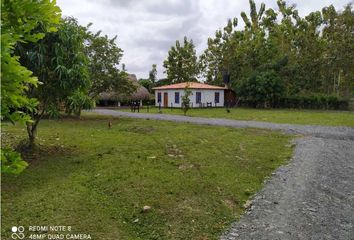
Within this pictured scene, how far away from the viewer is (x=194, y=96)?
116ft

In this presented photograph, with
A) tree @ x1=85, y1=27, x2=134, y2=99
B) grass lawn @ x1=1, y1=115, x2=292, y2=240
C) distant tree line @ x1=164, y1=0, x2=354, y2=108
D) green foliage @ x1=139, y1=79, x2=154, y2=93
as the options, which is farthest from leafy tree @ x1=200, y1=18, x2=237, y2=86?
grass lawn @ x1=1, y1=115, x2=292, y2=240

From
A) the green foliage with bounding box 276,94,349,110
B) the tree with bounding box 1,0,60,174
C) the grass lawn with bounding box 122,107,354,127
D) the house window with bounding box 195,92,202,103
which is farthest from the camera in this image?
the house window with bounding box 195,92,202,103

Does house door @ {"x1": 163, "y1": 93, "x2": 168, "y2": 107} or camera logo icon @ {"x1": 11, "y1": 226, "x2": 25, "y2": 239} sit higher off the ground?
house door @ {"x1": 163, "y1": 93, "x2": 168, "y2": 107}

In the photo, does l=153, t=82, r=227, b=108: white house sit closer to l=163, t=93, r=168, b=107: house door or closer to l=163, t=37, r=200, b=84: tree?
l=163, t=93, r=168, b=107: house door

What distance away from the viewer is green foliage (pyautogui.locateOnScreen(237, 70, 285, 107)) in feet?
106

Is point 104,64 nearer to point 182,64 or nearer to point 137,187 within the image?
point 137,187

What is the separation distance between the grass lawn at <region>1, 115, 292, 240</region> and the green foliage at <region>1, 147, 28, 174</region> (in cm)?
186

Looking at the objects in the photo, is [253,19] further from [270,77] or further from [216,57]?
[270,77]

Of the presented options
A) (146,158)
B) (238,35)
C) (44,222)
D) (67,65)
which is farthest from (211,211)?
(238,35)

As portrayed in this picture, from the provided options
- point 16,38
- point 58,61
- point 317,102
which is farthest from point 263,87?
point 16,38

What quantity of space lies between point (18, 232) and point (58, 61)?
462cm

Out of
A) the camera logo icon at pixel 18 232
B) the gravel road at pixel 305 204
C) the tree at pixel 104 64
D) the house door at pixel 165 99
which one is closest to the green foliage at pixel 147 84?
the house door at pixel 165 99

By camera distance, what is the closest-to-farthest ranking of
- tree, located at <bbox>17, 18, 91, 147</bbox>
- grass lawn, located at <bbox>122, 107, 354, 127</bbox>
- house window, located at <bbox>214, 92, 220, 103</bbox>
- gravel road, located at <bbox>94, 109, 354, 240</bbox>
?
gravel road, located at <bbox>94, 109, 354, 240</bbox>
tree, located at <bbox>17, 18, 91, 147</bbox>
grass lawn, located at <bbox>122, 107, 354, 127</bbox>
house window, located at <bbox>214, 92, 220, 103</bbox>

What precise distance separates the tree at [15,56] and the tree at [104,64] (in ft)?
56.8
